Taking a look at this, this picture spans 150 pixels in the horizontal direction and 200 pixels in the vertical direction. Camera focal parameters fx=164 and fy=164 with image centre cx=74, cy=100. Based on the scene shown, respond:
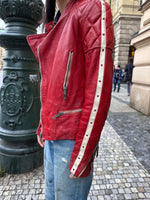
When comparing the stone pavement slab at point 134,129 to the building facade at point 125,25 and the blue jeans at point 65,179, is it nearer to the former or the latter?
the blue jeans at point 65,179

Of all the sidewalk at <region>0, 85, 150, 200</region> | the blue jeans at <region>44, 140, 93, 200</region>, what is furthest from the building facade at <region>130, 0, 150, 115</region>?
the blue jeans at <region>44, 140, 93, 200</region>

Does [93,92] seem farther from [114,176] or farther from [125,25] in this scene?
[125,25]

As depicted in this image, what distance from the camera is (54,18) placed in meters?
1.31

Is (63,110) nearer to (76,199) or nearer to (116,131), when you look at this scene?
(76,199)

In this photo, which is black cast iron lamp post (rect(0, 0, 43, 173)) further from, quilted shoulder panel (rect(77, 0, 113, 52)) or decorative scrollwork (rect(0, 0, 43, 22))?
quilted shoulder panel (rect(77, 0, 113, 52))

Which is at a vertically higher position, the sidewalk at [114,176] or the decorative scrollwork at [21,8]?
the decorative scrollwork at [21,8]

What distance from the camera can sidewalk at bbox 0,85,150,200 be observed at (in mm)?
2012

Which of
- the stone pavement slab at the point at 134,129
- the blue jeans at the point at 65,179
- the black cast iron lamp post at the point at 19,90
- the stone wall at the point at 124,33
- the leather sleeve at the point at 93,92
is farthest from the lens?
the stone wall at the point at 124,33

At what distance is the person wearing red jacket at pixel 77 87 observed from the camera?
88cm

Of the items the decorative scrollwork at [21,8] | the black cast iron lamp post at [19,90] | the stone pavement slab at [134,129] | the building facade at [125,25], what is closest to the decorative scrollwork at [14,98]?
the black cast iron lamp post at [19,90]

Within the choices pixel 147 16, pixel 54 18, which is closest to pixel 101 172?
pixel 54 18

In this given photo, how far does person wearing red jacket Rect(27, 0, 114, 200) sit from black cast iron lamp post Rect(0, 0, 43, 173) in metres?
1.25

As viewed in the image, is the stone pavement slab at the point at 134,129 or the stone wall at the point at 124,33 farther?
the stone wall at the point at 124,33

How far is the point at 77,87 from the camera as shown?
0.95 metres
